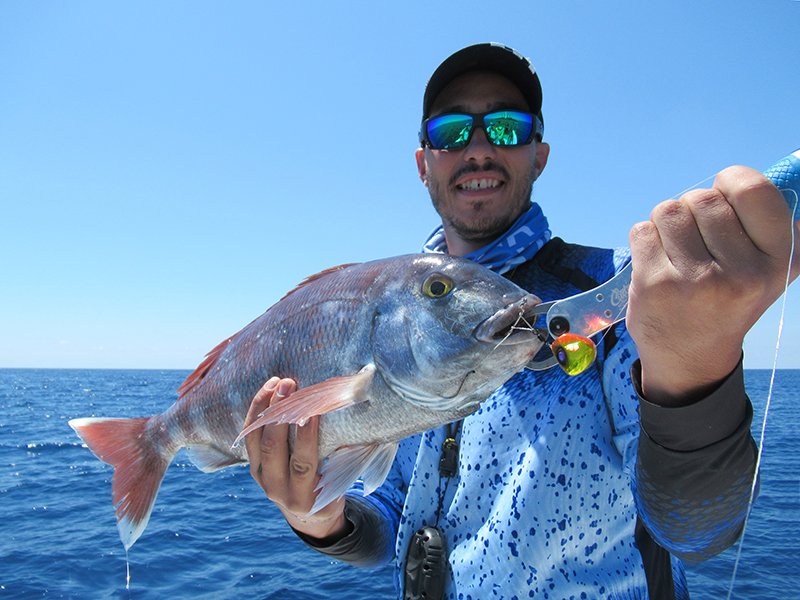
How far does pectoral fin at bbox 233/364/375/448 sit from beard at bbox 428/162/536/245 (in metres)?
1.22

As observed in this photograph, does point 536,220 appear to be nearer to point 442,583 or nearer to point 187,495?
point 442,583

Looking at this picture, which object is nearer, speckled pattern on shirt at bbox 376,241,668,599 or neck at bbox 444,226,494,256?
speckled pattern on shirt at bbox 376,241,668,599

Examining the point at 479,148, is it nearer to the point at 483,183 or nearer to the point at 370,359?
the point at 483,183

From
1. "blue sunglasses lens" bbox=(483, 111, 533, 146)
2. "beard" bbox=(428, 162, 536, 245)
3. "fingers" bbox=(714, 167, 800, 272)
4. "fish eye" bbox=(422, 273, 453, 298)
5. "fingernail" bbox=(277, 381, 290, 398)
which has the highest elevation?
"blue sunglasses lens" bbox=(483, 111, 533, 146)

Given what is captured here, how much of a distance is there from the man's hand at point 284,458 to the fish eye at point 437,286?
25.7 inches

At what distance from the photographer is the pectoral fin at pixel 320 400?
155 cm

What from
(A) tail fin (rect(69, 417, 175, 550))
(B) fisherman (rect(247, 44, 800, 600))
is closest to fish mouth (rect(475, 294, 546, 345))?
(B) fisherman (rect(247, 44, 800, 600))

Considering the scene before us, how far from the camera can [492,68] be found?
270 cm

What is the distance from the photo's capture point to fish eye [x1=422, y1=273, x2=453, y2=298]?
165 centimetres

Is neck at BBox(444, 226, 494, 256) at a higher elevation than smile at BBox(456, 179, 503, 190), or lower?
lower

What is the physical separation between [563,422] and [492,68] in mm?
2042

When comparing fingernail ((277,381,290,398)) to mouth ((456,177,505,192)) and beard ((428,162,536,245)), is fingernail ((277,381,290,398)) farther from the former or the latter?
mouth ((456,177,505,192))

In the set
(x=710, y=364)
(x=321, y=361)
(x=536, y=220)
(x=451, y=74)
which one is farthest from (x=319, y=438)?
(x=451, y=74)

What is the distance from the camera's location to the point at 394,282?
1768mm
